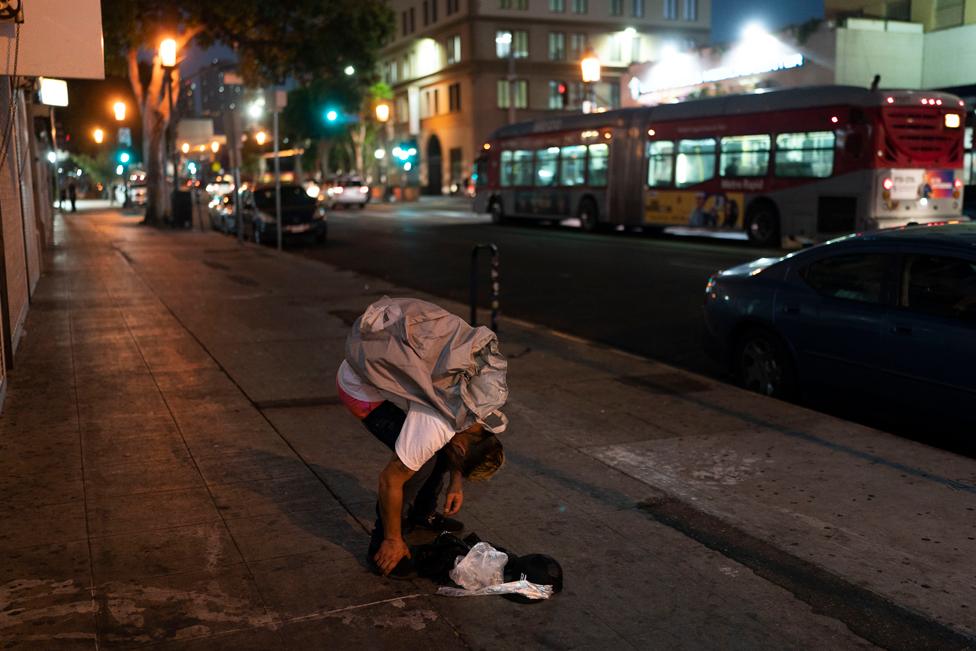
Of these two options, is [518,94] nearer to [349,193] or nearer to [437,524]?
[349,193]

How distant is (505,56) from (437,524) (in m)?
63.0

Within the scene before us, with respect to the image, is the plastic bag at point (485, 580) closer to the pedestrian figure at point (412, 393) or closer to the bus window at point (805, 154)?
the pedestrian figure at point (412, 393)

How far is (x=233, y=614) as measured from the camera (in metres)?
4.26

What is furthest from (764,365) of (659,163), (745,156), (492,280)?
(659,163)

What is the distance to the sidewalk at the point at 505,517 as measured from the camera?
4.19 meters

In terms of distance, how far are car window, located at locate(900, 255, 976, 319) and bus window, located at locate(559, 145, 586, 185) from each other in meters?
23.4

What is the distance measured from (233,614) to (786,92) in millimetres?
21384

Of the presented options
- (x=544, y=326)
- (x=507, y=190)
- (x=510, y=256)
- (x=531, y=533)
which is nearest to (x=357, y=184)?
(x=507, y=190)

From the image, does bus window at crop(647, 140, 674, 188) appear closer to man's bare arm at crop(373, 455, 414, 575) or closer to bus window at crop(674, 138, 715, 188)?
bus window at crop(674, 138, 715, 188)

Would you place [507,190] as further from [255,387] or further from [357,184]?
[255,387]

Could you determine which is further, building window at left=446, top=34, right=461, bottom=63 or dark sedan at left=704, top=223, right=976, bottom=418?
building window at left=446, top=34, right=461, bottom=63

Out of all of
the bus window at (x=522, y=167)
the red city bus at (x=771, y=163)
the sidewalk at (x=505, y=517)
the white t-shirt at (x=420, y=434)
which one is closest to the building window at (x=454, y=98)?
the bus window at (x=522, y=167)

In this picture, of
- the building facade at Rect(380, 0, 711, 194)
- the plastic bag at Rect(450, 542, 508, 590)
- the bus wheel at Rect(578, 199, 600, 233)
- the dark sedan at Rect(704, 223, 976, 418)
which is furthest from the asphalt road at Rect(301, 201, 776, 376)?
the building facade at Rect(380, 0, 711, 194)

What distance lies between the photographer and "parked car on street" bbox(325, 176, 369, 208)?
173 feet
